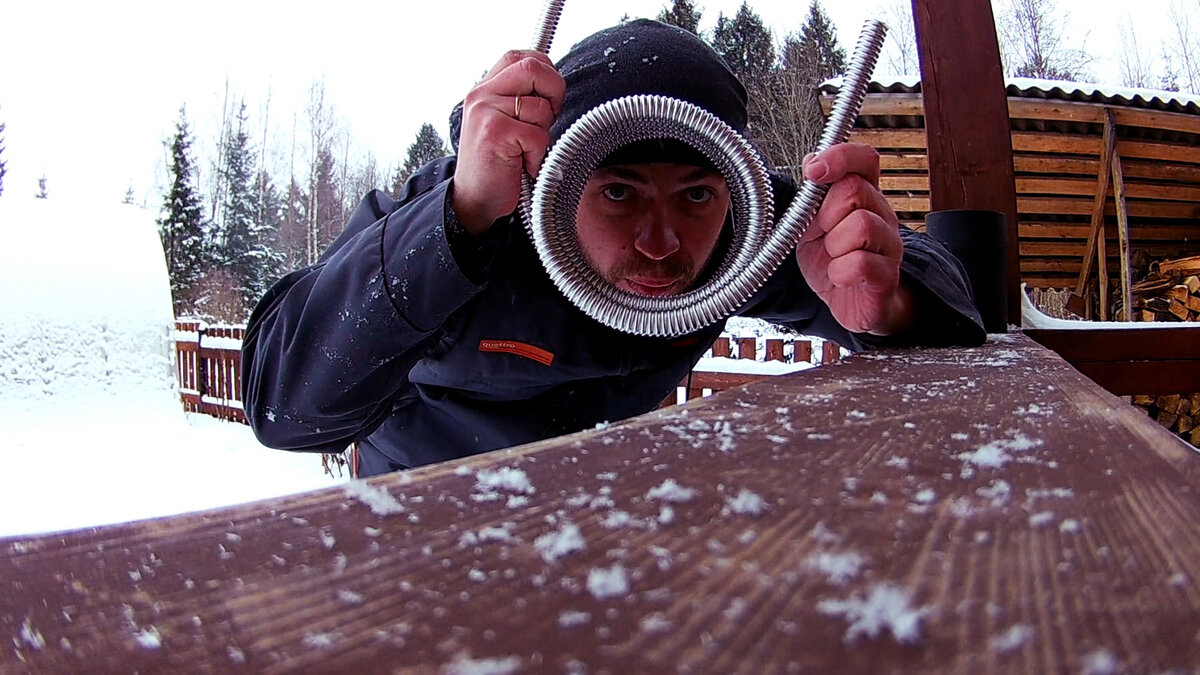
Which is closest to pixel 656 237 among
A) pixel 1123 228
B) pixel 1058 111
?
pixel 1058 111

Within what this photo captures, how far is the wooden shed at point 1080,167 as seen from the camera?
3.96 metres

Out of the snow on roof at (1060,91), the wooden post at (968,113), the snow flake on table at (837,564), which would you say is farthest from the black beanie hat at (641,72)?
the snow on roof at (1060,91)

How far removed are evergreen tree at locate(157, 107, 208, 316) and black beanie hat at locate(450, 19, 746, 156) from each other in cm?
1611

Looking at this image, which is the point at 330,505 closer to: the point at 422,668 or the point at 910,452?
the point at 422,668

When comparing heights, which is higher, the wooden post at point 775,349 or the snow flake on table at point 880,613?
the snow flake on table at point 880,613

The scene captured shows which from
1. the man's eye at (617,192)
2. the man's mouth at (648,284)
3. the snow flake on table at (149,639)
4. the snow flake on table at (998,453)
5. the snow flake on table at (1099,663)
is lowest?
the snow flake on table at (149,639)

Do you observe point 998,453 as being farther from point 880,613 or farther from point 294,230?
point 294,230

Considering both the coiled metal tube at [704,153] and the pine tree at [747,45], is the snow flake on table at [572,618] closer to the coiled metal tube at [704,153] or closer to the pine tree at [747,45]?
the coiled metal tube at [704,153]

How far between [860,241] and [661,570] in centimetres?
81

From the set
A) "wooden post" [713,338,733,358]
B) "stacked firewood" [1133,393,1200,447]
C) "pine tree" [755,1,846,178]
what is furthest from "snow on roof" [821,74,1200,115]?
"pine tree" [755,1,846,178]

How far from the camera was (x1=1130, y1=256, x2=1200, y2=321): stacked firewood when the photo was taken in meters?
4.50

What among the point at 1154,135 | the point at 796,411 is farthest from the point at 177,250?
the point at 796,411

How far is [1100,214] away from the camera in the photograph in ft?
15.0

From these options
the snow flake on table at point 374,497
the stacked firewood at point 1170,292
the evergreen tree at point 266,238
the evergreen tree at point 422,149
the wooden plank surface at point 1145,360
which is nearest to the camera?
the snow flake on table at point 374,497
